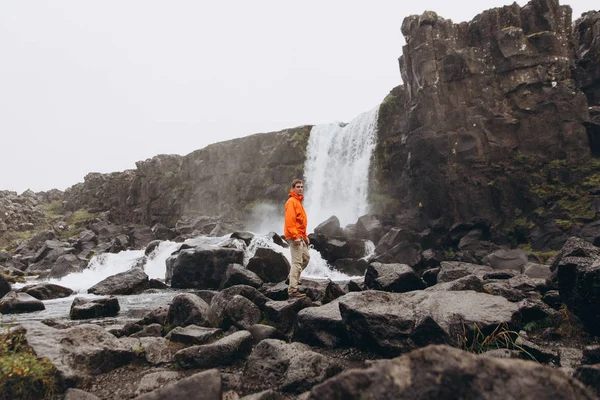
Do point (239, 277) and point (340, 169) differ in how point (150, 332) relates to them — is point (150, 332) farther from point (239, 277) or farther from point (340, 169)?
point (340, 169)

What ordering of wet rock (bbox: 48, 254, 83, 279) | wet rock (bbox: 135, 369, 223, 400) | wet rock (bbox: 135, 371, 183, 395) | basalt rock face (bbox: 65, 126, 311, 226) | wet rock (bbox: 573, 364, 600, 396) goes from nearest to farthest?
1. wet rock (bbox: 573, 364, 600, 396)
2. wet rock (bbox: 135, 369, 223, 400)
3. wet rock (bbox: 135, 371, 183, 395)
4. wet rock (bbox: 48, 254, 83, 279)
5. basalt rock face (bbox: 65, 126, 311, 226)

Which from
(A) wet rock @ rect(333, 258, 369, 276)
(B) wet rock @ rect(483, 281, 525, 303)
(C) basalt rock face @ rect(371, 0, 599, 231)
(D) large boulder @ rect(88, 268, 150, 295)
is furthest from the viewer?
(C) basalt rock face @ rect(371, 0, 599, 231)

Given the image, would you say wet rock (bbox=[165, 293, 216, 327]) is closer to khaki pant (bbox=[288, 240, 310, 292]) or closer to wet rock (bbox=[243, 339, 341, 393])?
khaki pant (bbox=[288, 240, 310, 292])

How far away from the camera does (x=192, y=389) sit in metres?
4.11

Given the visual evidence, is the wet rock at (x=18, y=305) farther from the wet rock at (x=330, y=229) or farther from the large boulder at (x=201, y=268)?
the wet rock at (x=330, y=229)

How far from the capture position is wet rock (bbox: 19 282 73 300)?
16.6 m

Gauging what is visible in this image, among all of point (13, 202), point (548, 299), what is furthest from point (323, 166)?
point (13, 202)

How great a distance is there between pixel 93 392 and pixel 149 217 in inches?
2252

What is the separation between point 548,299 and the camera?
884cm

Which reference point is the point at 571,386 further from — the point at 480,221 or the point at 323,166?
the point at 323,166

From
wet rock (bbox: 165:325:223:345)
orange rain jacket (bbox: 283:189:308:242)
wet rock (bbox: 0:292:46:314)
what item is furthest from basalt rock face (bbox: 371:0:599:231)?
wet rock (bbox: 0:292:46:314)

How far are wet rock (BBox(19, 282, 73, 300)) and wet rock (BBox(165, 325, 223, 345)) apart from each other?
12066 mm

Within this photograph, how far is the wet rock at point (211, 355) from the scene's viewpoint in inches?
252

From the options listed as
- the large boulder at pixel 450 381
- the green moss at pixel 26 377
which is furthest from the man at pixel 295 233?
the large boulder at pixel 450 381
